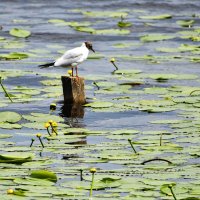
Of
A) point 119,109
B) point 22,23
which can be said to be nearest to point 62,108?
point 119,109

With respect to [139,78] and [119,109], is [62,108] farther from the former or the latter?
[139,78]

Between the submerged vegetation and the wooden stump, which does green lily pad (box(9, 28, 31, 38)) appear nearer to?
the submerged vegetation

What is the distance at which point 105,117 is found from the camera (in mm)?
11156

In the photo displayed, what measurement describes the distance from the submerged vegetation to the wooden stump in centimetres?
14

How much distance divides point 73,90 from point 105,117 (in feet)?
2.81

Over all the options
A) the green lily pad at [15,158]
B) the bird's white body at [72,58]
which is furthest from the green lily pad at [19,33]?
the green lily pad at [15,158]

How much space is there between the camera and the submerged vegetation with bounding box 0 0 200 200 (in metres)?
7.70

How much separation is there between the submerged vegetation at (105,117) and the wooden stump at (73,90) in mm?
140

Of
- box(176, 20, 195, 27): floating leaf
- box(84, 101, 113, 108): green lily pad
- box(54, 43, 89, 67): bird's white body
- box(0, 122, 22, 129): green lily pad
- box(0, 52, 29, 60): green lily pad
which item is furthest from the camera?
box(176, 20, 195, 27): floating leaf

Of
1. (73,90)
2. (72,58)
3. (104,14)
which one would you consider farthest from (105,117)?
(104,14)

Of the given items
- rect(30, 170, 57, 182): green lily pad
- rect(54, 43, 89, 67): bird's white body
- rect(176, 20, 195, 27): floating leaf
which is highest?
rect(176, 20, 195, 27): floating leaf

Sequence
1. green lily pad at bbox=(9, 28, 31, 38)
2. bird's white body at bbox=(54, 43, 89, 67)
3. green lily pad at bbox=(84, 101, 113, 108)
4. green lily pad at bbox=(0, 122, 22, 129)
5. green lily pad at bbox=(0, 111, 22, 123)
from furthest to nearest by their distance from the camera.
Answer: green lily pad at bbox=(9, 28, 31, 38)
bird's white body at bbox=(54, 43, 89, 67)
green lily pad at bbox=(84, 101, 113, 108)
green lily pad at bbox=(0, 111, 22, 123)
green lily pad at bbox=(0, 122, 22, 129)

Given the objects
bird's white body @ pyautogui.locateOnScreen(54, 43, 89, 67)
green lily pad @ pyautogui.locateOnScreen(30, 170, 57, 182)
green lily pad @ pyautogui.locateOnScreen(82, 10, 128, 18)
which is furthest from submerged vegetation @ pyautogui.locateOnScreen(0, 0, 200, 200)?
green lily pad @ pyautogui.locateOnScreen(82, 10, 128, 18)

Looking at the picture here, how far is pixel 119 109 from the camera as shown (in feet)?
37.3
